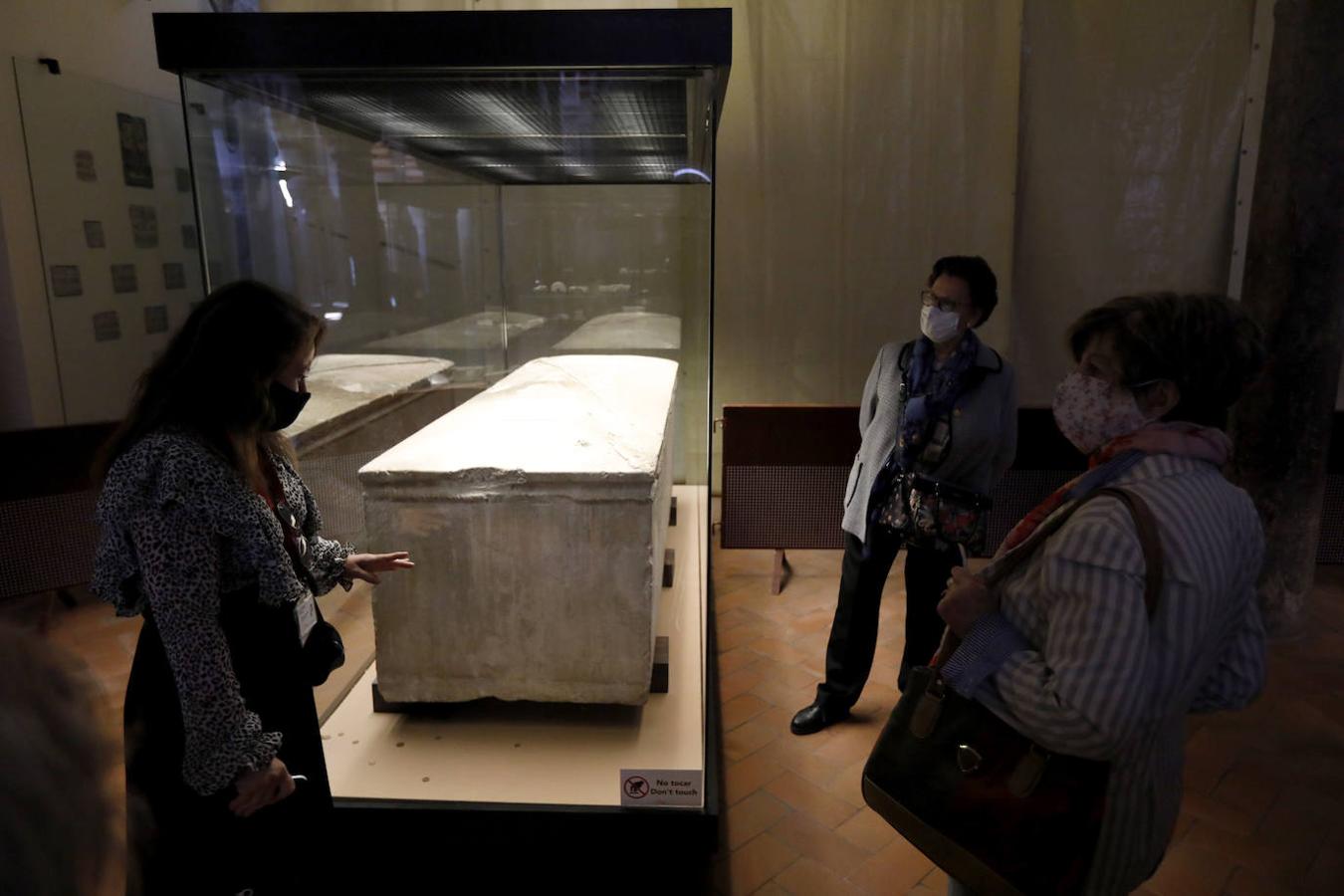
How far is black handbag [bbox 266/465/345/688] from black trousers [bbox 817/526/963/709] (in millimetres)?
1646

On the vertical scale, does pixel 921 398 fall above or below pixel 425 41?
below

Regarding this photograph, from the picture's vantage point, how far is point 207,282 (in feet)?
8.02

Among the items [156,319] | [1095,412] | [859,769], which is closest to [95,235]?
[156,319]

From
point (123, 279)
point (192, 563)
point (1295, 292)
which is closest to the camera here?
point (192, 563)

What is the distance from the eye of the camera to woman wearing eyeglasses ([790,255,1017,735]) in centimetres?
254

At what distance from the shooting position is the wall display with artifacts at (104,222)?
371 centimetres

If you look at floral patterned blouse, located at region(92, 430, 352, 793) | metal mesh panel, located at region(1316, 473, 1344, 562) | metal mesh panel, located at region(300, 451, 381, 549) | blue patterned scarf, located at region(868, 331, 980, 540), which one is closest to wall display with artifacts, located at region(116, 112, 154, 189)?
metal mesh panel, located at region(300, 451, 381, 549)

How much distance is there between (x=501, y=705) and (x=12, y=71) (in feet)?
11.1

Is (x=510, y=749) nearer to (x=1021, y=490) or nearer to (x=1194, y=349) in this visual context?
(x=1194, y=349)

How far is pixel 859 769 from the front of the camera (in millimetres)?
2775

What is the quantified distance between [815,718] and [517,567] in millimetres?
1368

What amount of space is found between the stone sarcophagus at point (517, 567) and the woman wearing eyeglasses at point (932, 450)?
80cm

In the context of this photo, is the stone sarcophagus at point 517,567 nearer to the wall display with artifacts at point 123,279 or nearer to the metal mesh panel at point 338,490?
the metal mesh panel at point 338,490

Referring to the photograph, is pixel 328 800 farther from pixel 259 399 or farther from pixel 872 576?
pixel 872 576
